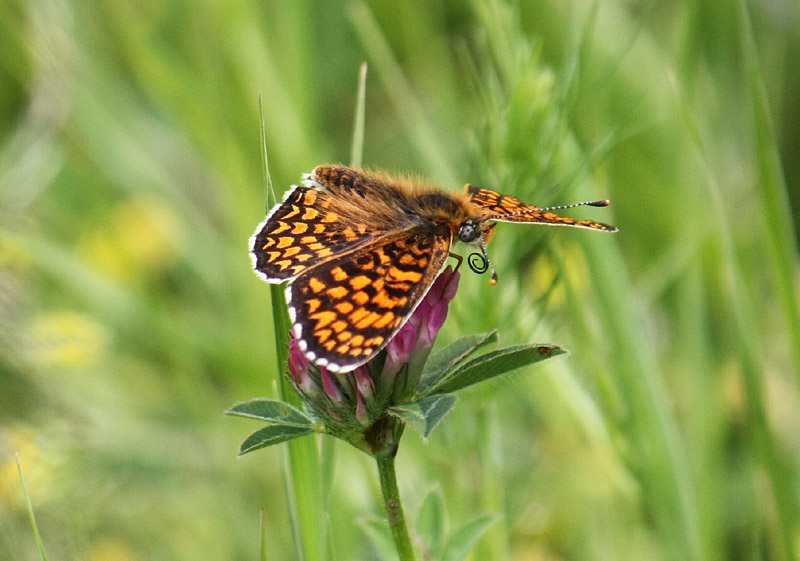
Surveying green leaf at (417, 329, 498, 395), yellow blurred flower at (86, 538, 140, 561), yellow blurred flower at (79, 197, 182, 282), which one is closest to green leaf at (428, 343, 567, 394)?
green leaf at (417, 329, 498, 395)

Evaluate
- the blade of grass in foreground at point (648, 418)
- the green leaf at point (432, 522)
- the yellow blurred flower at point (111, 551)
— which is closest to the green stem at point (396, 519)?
the green leaf at point (432, 522)

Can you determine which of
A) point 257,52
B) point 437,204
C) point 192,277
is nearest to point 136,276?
point 192,277

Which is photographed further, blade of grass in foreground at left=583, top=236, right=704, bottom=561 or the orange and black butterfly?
blade of grass in foreground at left=583, top=236, right=704, bottom=561

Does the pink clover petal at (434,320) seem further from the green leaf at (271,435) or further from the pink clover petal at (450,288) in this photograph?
the green leaf at (271,435)

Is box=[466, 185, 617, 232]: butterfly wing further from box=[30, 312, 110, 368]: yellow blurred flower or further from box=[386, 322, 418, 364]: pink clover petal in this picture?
box=[30, 312, 110, 368]: yellow blurred flower

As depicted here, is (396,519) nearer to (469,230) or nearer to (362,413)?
(362,413)

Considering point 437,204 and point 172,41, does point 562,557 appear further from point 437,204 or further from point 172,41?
point 172,41
